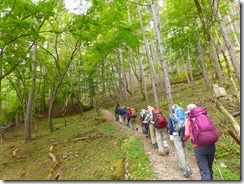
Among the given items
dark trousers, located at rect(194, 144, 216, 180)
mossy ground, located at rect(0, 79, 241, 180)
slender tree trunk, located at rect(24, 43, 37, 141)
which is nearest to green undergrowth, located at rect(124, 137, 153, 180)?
mossy ground, located at rect(0, 79, 241, 180)

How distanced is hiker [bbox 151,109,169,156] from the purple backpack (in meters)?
3.00

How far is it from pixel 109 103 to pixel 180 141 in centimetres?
2446

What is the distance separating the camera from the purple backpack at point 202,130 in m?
4.20

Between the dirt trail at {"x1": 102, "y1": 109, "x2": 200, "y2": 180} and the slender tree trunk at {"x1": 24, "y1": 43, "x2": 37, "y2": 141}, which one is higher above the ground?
the slender tree trunk at {"x1": 24, "y1": 43, "x2": 37, "y2": 141}

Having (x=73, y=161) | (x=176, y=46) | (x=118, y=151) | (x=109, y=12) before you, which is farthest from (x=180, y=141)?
(x=109, y=12)

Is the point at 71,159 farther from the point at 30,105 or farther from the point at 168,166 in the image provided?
the point at 30,105

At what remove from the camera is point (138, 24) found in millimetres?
14711

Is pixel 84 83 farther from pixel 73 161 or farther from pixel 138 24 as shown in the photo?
pixel 73 161

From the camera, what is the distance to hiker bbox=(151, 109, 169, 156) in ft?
24.3

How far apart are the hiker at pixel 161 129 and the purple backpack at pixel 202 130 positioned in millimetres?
3002

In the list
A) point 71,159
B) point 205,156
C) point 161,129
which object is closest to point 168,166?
point 161,129

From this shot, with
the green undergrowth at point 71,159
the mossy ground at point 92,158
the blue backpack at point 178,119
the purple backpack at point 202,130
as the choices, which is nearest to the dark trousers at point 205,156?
the purple backpack at point 202,130

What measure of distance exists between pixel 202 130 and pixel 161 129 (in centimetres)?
344

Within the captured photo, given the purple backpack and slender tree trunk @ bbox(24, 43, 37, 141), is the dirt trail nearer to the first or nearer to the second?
the purple backpack
